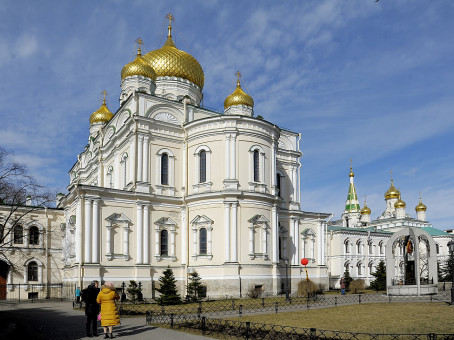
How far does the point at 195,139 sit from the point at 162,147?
2302 millimetres

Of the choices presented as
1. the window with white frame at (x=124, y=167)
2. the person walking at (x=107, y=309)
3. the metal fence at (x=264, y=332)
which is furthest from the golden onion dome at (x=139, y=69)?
the person walking at (x=107, y=309)

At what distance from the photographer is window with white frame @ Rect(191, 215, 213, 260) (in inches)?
1102

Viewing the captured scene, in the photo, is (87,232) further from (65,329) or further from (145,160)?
(65,329)

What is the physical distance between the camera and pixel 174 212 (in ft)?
96.4

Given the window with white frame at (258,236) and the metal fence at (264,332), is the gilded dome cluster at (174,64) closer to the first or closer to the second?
the window with white frame at (258,236)

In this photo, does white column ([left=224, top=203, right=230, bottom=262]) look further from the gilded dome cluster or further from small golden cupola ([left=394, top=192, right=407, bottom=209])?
small golden cupola ([left=394, top=192, right=407, bottom=209])

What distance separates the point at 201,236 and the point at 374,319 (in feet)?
49.6

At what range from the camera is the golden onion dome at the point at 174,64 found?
117 feet

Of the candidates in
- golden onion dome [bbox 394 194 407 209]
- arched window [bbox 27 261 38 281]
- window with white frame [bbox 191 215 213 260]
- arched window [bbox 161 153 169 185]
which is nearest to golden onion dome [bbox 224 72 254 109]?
arched window [bbox 161 153 169 185]

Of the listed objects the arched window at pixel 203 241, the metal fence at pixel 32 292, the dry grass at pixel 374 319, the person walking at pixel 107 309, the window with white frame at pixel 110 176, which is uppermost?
the window with white frame at pixel 110 176

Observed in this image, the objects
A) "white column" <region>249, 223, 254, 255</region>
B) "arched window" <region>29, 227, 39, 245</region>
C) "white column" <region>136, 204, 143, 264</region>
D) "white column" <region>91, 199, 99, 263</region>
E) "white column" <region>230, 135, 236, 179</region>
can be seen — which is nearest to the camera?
"white column" <region>91, 199, 99, 263</region>

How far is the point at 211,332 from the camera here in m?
12.4

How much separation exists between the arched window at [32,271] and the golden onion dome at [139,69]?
1602 cm

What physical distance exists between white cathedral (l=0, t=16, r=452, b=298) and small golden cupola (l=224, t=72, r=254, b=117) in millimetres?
85
